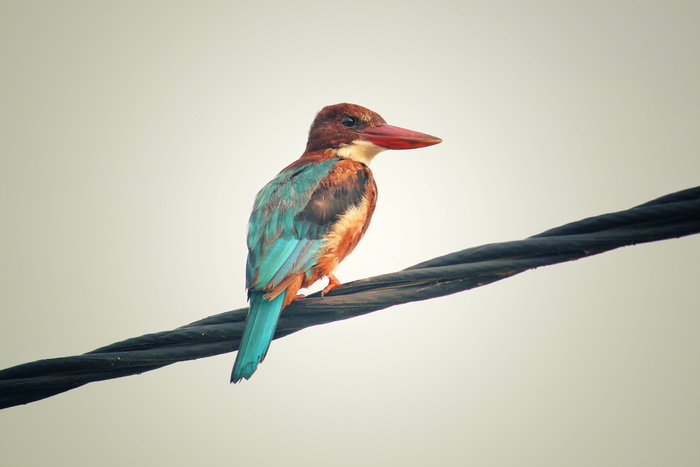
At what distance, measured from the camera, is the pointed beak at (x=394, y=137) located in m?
3.87

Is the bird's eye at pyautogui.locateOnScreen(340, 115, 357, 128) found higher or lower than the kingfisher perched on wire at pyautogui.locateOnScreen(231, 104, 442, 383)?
higher

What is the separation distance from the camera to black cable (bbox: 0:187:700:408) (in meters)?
1.78

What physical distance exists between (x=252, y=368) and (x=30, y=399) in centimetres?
72

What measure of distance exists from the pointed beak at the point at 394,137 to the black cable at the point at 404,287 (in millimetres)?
1878

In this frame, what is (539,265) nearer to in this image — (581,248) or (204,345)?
(581,248)

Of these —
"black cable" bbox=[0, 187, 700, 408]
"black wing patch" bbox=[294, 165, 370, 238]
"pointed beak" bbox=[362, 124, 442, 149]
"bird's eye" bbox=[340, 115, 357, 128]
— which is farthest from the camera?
"bird's eye" bbox=[340, 115, 357, 128]

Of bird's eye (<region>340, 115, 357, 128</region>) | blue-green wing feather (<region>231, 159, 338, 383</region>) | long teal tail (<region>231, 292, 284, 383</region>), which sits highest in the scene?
bird's eye (<region>340, 115, 357, 128</region>)

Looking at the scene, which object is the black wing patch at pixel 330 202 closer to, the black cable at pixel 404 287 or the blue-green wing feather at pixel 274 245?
the blue-green wing feather at pixel 274 245

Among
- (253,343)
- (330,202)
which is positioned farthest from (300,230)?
(253,343)

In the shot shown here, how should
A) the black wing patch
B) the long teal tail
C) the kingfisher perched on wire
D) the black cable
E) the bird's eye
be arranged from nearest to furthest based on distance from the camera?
1. the black cable
2. the long teal tail
3. the kingfisher perched on wire
4. the black wing patch
5. the bird's eye

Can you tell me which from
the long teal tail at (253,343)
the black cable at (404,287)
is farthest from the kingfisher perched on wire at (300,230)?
the black cable at (404,287)

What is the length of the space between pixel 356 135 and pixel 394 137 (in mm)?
244

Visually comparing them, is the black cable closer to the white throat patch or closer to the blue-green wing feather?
the blue-green wing feather

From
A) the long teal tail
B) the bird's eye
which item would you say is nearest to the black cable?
the long teal tail
